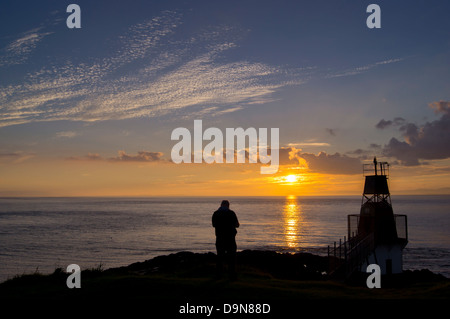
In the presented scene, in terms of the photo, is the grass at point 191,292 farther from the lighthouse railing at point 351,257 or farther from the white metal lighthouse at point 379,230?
the white metal lighthouse at point 379,230

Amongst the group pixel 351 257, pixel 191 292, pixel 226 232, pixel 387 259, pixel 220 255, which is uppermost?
pixel 226 232

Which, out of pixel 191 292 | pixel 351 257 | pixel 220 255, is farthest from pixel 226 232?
pixel 351 257

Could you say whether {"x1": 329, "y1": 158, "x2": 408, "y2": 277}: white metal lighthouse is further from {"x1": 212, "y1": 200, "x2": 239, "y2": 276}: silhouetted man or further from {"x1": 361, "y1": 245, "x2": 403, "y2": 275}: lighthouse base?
{"x1": 212, "y1": 200, "x2": 239, "y2": 276}: silhouetted man

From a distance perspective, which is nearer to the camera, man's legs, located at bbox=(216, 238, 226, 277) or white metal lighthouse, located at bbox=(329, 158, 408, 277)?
man's legs, located at bbox=(216, 238, 226, 277)

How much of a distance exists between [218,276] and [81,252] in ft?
128

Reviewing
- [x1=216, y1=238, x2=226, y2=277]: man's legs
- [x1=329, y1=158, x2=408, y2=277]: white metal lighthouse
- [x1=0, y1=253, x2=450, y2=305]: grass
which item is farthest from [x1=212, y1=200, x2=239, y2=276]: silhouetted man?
[x1=329, y1=158, x2=408, y2=277]: white metal lighthouse

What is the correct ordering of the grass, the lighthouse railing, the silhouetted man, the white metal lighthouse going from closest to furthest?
the grass < the silhouetted man < the lighthouse railing < the white metal lighthouse

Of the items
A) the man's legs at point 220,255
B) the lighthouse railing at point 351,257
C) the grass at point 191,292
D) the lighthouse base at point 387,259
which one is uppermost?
the man's legs at point 220,255

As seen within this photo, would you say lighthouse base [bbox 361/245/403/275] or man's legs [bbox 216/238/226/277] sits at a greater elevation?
man's legs [bbox 216/238/226/277]

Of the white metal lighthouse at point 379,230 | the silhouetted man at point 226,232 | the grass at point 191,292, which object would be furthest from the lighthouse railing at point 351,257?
the silhouetted man at point 226,232

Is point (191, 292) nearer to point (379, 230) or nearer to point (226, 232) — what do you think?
point (226, 232)

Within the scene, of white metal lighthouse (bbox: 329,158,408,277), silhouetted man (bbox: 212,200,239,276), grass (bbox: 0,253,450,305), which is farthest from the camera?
white metal lighthouse (bbox: 329,158,408,277)
